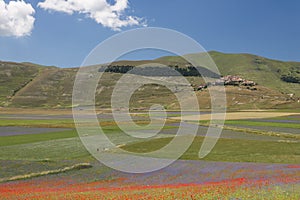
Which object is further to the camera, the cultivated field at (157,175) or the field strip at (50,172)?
the field strip at (50,172)

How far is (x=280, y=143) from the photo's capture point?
59094 mm

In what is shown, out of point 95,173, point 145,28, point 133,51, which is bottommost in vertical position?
point 95,173

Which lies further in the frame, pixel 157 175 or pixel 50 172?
pixel 50 172

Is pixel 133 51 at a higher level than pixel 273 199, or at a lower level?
higher

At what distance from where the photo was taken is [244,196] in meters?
16.7

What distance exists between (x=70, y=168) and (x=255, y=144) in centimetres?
3420

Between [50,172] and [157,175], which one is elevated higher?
[50,172]

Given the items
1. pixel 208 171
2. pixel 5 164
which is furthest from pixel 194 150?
pixel 5 164

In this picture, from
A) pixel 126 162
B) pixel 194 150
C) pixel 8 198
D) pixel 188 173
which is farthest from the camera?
pixel 194 150

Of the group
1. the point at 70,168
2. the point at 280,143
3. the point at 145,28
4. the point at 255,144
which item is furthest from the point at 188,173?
the point at 280,143

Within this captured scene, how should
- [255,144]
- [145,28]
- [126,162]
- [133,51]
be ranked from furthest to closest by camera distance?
1. [255,144]
2. [126,162]
3. [145,28]
4. [133,51]

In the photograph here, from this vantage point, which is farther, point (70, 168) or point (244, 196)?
point (70, 168)

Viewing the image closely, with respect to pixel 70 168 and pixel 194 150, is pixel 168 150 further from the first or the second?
pixel 70 168

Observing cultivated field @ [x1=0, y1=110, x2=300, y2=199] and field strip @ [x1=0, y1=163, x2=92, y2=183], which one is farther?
field strip @ [x1=0, y1=163, x2=92, y2=183]
